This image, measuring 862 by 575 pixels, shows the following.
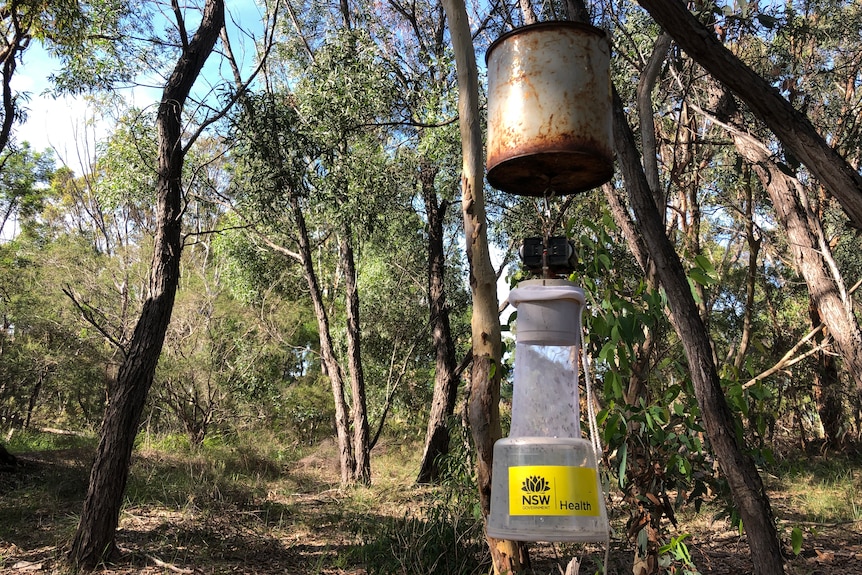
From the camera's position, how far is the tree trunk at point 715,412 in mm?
2166

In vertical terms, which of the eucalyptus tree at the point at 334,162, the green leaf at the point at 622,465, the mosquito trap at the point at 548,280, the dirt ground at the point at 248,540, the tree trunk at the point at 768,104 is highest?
the eucalyptus tree at the point at 334,162

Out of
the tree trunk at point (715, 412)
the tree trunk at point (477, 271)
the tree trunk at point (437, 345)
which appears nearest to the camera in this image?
the tree trunk at point (477, 271)

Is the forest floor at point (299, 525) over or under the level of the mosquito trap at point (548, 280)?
under

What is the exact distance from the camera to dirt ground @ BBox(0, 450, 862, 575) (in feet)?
14.0

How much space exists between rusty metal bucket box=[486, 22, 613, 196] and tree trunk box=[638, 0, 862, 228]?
16.5 inches

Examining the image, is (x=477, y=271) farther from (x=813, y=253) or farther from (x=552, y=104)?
(x=813, y=253)

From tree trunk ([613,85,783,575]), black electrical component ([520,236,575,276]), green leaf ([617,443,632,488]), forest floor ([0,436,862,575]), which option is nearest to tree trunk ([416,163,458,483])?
forest floor ([0,436,862,575])

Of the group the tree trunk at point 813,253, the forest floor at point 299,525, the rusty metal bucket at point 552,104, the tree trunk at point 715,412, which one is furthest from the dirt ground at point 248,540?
A: the rusty metal bucket at point 552,104

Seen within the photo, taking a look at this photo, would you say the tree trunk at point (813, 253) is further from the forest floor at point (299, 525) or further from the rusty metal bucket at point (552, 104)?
the rusty metal bucket at point (552, 104)

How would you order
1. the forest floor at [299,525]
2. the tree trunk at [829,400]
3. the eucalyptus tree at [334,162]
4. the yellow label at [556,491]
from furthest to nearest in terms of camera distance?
the tree trunk at [829,400] < the eucalyptus tree at [334,162] < the forest floor at [299,525] < the yellow label at [556,491]

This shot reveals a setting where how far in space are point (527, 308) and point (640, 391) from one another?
5.96 feet

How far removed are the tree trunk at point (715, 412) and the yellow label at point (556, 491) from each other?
1.45 metres

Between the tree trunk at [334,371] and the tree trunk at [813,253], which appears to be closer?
the tree trunk at [813,253]

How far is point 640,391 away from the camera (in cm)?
259
